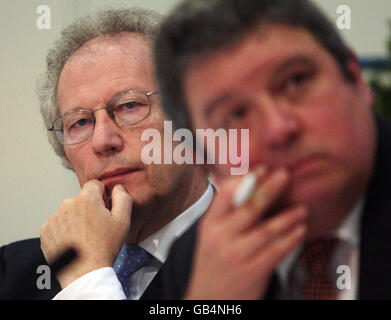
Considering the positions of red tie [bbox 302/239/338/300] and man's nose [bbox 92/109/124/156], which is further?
man's nose [bbox 92/109/124/156]

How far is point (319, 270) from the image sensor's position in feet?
2.58

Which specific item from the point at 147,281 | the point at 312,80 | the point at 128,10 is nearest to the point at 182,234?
the point at 147,281

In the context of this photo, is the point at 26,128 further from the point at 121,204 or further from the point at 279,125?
the point at 279,125

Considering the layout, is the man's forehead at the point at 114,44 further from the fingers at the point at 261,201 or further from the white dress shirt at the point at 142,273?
the fingers at the point at 261,201

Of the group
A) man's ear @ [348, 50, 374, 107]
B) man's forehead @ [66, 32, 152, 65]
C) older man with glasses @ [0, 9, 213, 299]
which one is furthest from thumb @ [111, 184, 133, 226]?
man's ear @ [348, 50, 374, 107]

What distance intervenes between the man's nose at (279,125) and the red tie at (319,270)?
17cm

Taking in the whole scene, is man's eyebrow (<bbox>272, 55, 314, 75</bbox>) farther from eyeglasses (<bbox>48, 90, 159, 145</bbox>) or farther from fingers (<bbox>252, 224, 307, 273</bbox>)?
eyeglasses (<bbox>48, 90, 159, 145</bbox>)

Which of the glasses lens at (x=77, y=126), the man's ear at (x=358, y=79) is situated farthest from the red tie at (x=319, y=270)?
the glasses lens at (x=77, y=126)

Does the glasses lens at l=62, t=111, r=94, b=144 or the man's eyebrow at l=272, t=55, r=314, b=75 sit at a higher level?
the glasses lens at l=62, t=111, r=94, b=144

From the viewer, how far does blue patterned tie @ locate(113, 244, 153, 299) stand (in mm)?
1053

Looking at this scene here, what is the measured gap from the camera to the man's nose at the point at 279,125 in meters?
0.69

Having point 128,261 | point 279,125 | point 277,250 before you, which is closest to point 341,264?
point 277,250

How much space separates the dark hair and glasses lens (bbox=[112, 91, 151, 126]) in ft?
0.94

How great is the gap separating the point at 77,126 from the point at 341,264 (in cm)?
61
